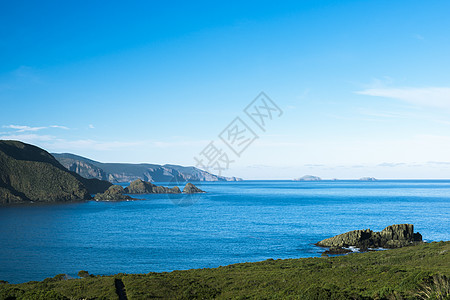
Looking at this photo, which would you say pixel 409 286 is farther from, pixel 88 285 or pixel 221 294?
pixel 88 285

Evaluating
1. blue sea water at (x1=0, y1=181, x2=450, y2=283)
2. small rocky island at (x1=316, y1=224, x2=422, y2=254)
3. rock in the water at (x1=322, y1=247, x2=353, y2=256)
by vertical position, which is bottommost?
blue sea water at (x1=0, y1=181, x2=450, y2=283)

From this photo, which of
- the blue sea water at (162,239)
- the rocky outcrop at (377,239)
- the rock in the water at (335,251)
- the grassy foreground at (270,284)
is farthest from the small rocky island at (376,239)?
the grassy foreground at (270,284)

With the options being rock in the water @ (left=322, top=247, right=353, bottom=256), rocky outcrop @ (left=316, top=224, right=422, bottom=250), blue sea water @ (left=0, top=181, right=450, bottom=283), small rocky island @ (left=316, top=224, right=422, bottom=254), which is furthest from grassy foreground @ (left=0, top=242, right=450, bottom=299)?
rocky outcrop @ (left=316, top=224, right=422, bottom=250)

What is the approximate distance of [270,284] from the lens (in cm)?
3956

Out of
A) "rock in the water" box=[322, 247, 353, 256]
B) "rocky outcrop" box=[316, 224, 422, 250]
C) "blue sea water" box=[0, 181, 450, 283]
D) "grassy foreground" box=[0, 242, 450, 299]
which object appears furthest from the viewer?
"rocky outcrop" box=[316, 224, 422, 250]

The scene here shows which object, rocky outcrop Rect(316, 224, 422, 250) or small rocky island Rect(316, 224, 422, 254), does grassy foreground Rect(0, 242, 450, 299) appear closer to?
small rocky island Rect(316, 224, 422, 254)

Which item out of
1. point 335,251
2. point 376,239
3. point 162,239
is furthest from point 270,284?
point 162,239

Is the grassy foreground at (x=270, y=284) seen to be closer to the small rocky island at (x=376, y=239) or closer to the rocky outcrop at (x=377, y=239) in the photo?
the small rocky island at (x=376, y=239)

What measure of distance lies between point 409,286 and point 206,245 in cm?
5393

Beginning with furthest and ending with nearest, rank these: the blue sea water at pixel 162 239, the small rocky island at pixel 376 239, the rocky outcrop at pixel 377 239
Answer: the rocky outcrop at pixel 377 239 → the small rocky island at pixel 376 239 → the blue sea water at pixel 162 239

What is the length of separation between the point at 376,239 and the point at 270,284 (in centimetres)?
4902

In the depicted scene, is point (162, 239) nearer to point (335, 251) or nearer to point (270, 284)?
point (335, 251)

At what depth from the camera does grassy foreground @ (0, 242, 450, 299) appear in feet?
99.5

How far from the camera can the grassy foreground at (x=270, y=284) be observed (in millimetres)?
30312
